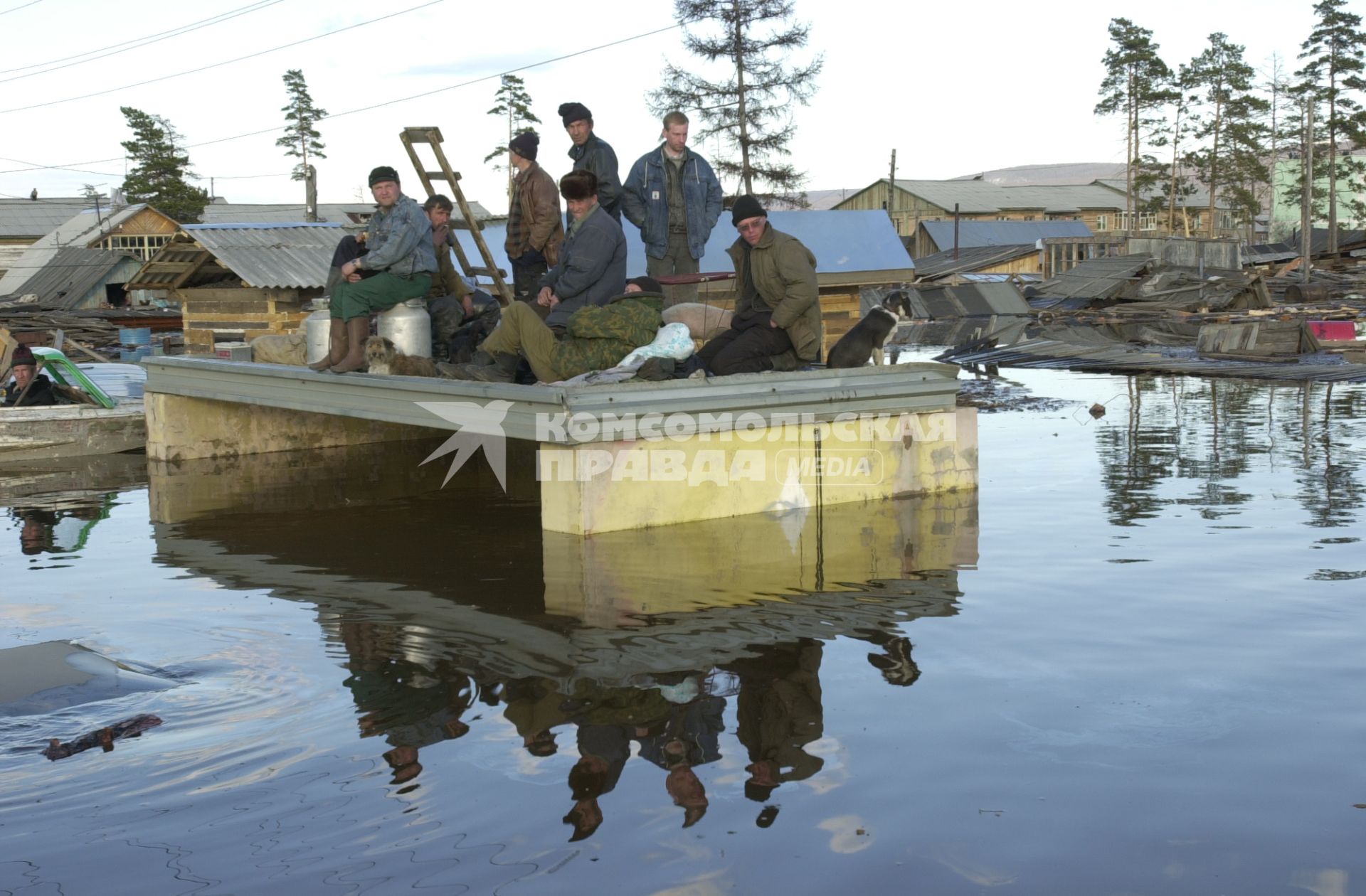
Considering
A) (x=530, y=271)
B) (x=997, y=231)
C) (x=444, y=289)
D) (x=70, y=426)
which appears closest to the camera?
(x=530, y=271)

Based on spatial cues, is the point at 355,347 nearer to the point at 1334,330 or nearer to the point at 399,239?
the point at 399,239

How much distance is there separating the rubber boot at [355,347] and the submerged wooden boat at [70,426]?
19.4 ft

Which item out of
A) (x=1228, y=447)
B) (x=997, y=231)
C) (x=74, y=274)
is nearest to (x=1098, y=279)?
(x=997, y=231)

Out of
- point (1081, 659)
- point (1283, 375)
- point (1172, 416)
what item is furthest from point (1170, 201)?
point (1081, 659)

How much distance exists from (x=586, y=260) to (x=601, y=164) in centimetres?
168

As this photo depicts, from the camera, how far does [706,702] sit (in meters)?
5.50

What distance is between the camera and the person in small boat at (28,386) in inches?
595

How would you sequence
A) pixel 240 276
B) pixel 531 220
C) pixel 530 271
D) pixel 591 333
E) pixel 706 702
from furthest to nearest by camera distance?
pixel 240 276 → pixel 530 271 → pixel 531 220 → pixel 591 333 → pixel 706 702

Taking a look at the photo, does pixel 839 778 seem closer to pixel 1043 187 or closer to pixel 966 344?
pixel 966 344

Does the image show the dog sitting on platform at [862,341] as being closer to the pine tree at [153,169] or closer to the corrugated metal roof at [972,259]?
the corrugated metal roof at [972,259]

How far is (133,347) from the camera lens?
1378 inches

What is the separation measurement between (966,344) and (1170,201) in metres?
47.2

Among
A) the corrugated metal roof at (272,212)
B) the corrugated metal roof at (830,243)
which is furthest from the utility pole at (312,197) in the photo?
the corrugated metal roof at (830,243)

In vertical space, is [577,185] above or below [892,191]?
below
